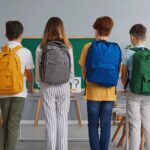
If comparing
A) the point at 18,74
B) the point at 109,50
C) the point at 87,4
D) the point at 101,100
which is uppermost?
the point at 87,4

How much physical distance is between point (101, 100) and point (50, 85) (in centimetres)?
46

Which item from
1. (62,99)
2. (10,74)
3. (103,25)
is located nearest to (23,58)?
(10,74)

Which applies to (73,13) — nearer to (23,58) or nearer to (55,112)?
(23,58)

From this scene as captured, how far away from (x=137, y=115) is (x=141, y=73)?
39cm

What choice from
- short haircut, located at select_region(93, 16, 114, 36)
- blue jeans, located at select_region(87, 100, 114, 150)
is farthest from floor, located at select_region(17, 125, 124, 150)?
short haircut, located at select_region(93, 16, 114, 36)

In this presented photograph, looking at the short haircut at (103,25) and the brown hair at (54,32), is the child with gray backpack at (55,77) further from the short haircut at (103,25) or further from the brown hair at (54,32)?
the short haircut at (103,25)

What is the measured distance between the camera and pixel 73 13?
5.91m

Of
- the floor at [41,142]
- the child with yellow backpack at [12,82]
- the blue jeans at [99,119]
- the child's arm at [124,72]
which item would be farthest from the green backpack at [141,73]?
the floor at [41,142]

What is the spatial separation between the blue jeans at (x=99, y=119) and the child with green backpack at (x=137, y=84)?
23 cm

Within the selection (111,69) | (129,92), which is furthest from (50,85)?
(129,92)

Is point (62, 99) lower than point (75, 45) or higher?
lower

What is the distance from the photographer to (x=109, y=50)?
2799 mm

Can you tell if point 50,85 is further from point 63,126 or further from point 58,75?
point 63,126

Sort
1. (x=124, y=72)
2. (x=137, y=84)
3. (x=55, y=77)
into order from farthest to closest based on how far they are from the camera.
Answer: (x=124, y=72) → (x=137, y=84) → (x=55, y=77)
